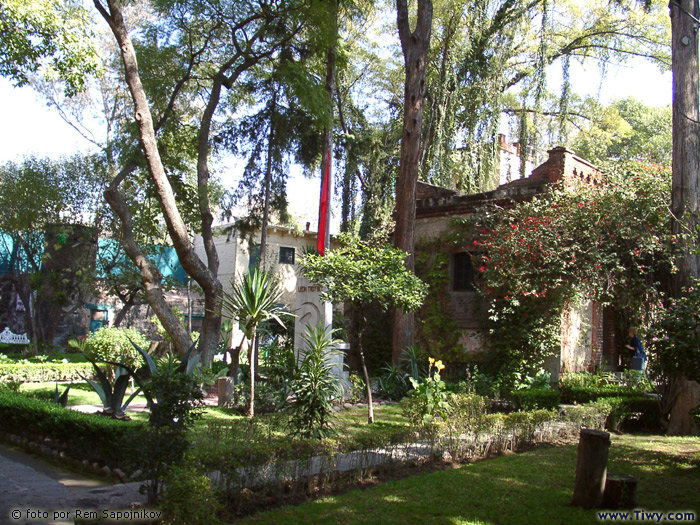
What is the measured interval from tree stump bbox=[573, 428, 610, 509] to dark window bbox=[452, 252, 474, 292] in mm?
9417

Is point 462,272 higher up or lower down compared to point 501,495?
higher up

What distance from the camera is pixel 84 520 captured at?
4.82 meters

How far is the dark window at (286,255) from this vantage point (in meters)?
27.7

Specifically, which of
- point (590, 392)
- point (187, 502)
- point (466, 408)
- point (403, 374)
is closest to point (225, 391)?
point (403, 374)

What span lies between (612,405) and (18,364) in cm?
1400

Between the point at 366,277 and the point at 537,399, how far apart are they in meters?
4.35

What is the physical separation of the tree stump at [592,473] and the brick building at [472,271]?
755cm

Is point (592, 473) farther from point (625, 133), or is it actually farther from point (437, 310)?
point (625, 133)

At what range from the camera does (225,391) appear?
450 inches

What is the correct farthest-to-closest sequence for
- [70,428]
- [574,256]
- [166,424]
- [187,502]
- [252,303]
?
[574,256], [252,303], [70,428], [166,424], [187,502]

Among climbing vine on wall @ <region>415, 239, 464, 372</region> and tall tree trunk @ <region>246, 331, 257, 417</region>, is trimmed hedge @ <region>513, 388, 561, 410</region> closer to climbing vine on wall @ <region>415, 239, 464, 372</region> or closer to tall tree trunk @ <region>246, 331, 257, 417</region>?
climbing vine on wall @ <region>415, 239, 464, 372</region>


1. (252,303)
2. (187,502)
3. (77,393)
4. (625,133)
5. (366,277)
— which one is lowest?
(77,393)

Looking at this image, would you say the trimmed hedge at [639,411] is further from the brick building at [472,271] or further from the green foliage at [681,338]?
the green foliage at [681,338]

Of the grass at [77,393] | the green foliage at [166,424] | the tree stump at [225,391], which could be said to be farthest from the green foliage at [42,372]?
the green foliage at [166,424]
